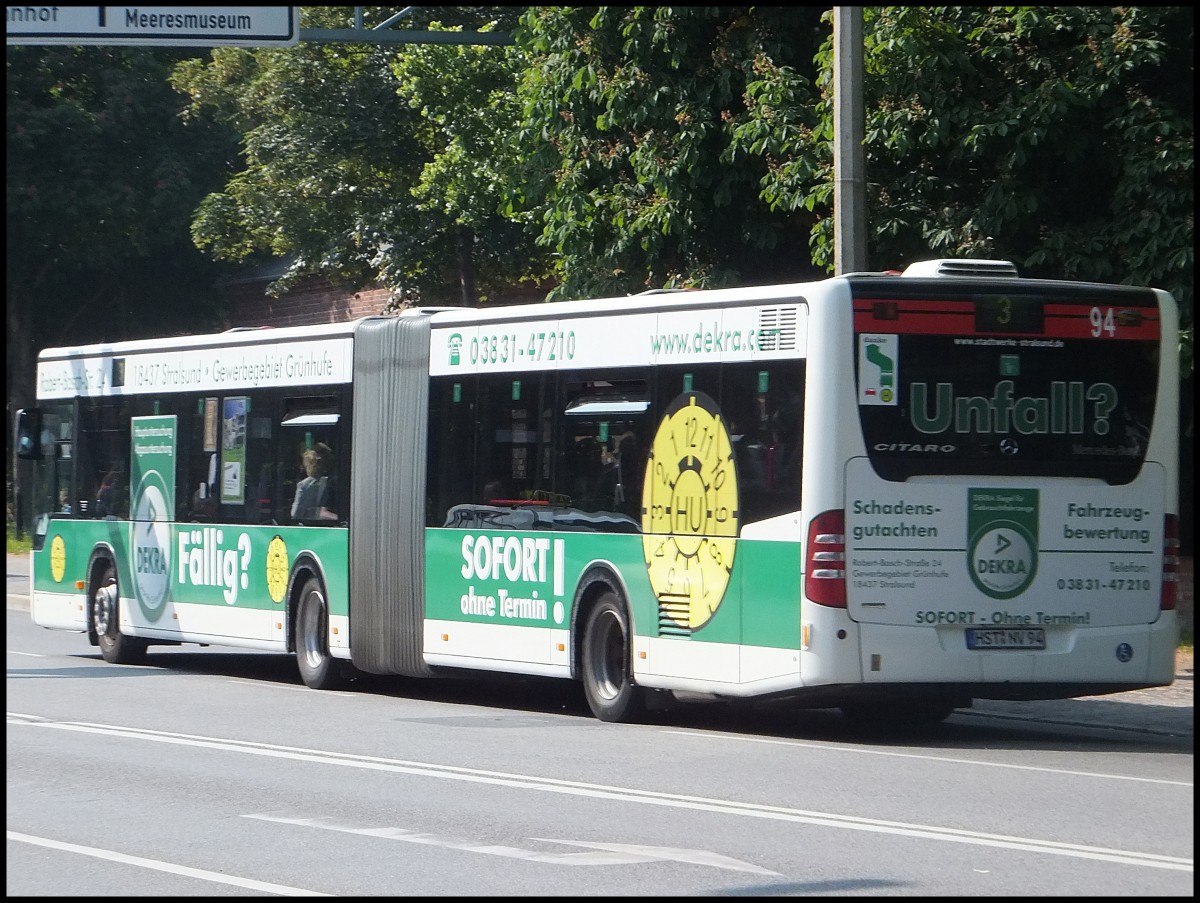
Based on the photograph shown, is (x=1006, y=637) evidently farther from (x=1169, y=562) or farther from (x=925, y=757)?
(x=1169, y=562)

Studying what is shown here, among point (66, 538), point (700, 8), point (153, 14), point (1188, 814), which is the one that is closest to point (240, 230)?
point (66, 538)

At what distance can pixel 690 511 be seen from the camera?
45.6 ft

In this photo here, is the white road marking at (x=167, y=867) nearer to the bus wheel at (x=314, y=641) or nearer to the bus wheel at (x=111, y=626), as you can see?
the bus wheel at (x=314, y=641)

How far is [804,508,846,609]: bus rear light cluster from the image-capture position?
1273cm

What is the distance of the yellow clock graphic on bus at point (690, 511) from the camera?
1359cm

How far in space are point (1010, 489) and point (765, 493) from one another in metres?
1.51

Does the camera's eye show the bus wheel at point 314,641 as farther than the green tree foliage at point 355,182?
No

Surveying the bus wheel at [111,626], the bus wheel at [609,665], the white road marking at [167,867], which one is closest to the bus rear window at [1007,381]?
the bus wheel at [609,665]

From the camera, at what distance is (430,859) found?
8.61 metres

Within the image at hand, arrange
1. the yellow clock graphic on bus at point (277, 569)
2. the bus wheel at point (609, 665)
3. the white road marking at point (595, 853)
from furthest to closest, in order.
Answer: the yellow clock graphic on bus at point (277, 569), the bus wheel at point (609, 665), the white road marking at point (595, 853)

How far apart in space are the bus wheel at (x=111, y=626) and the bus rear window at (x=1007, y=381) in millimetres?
10353

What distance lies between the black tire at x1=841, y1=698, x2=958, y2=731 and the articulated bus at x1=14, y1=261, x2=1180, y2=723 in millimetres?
38

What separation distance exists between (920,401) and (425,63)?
19.5m

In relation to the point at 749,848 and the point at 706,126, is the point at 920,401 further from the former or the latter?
the point at 706,126
